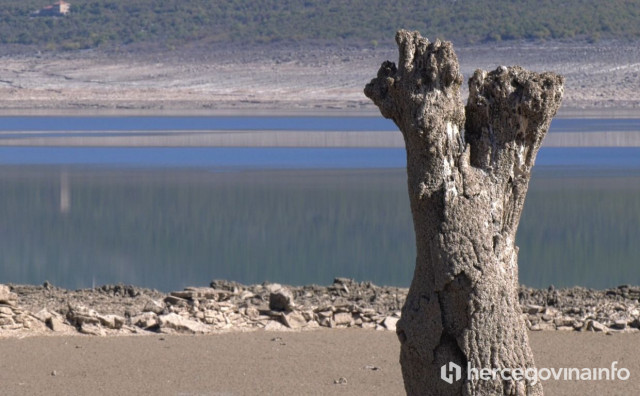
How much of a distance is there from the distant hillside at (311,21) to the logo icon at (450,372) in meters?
53.4

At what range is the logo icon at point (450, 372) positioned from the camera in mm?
5492

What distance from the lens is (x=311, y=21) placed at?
69312 mm

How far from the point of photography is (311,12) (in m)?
73.1

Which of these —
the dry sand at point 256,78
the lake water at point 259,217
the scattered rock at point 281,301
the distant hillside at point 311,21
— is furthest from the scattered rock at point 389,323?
the distant hillside at point 311,21

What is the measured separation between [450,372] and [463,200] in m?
0.78

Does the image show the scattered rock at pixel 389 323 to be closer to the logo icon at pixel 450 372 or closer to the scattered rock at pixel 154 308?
the scattered rock at pixel 154 308

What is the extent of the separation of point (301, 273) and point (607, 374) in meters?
5.55

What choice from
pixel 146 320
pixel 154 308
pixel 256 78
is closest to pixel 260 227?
pixel 154 308

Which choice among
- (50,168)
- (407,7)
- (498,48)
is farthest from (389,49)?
(50,168)

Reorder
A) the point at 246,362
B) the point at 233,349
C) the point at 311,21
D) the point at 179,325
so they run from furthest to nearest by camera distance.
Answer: the point at 311,21 < the point at 179,325 < the point at 233,349 < the point at 246,362

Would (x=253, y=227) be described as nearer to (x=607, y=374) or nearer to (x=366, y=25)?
(x=607, y=374)

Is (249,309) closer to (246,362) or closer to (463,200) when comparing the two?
(246,362)

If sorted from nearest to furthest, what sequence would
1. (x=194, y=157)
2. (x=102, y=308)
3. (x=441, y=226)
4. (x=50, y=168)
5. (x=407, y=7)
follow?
(x=441, y=226), (x=102, y=308), (x=50, y=168), (x=194, y=157), (x=407, y=7)

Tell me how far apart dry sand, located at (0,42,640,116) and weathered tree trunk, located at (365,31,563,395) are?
3551 centimetres
